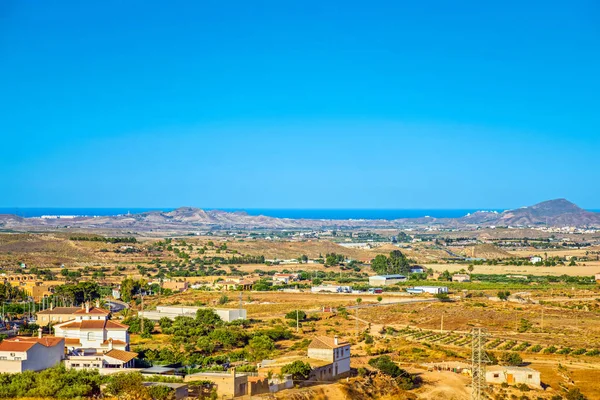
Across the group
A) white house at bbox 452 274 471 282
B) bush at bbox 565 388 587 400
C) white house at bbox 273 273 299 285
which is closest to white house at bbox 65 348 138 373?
bush at bbox 565 388 587 400

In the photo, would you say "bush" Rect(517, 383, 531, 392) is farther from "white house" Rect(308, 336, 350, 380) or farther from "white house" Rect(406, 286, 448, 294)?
"white house" Rect(406, 286, 448, 294)

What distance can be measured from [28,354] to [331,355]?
1332 cm

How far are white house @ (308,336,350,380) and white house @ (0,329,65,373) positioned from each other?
11741 millimetres

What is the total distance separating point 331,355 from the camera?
3734 centimetres

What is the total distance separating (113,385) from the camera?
30.1 metres

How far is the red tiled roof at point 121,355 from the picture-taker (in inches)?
1427

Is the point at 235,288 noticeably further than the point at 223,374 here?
Yes

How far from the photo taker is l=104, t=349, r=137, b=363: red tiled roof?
119 ft

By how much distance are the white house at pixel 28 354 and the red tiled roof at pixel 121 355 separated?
7.43 feet

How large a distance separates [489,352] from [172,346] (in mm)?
17810

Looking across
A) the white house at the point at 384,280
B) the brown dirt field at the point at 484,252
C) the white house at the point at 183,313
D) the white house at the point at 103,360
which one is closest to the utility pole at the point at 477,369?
the white house at the point at 103,360

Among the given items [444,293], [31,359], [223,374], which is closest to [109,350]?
[31,359]

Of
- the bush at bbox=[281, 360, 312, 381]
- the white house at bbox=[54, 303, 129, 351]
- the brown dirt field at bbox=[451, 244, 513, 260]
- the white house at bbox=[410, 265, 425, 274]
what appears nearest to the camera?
the bush at bbox=[281, 360, 312, 381]

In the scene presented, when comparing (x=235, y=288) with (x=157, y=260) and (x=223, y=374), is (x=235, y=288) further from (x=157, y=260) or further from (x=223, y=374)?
(x=223, y=374)
